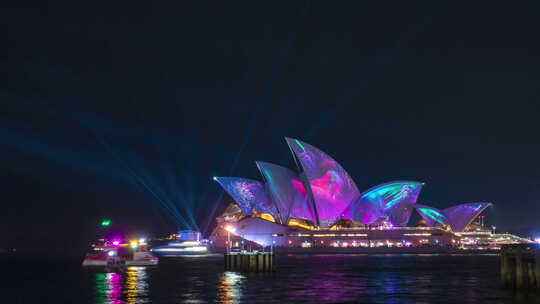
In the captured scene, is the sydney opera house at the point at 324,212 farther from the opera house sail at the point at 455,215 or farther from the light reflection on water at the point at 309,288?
the light reflection on water at the point at 309,288

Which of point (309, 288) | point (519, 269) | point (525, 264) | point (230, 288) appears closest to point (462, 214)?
point (525, 264)

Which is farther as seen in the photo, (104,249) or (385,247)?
(385,247)

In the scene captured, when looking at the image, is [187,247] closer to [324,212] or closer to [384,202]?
[324,212]

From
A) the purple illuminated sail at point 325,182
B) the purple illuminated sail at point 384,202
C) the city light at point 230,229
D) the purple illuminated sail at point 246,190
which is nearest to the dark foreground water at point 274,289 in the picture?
the purple illuminated sail at point 325,182

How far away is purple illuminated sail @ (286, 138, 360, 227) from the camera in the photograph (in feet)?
282

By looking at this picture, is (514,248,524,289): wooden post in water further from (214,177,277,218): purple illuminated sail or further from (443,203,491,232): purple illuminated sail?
(443,203,491,232): purple illuminated sail

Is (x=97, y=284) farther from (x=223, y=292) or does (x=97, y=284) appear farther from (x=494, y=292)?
(x=494, y=292)

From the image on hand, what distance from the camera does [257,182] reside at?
320 feet

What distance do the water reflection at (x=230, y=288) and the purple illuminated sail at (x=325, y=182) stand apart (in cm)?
3407

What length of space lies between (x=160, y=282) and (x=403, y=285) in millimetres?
18758

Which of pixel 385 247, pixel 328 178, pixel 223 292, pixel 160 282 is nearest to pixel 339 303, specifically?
pixel 223 292

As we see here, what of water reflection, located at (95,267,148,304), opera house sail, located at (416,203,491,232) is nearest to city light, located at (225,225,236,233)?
opera house sail, located at (416,203,491,232)

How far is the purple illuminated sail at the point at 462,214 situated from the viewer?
118 m

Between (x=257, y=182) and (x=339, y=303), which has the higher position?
(x=257, y=182)
